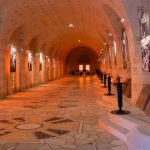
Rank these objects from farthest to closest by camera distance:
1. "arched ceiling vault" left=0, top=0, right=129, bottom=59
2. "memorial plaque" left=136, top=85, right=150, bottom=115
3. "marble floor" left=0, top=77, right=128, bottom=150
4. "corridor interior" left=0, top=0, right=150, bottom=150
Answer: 1. "arched ceiling vault" left=0, top=0, right=129, bottom=59
2. "memorial plaque" left=136, top=85, right=150, bottom=115
3. "corridor interior" left=0, top=0, right=150, bottom=150
4. "marble floor" left=0, top=77, right=128, bottom=150

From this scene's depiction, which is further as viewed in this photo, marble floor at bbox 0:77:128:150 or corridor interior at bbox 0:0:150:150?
corridor interior at bbox 0:0:150:150

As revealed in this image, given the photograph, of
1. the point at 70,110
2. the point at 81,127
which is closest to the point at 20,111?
the point at 70,110

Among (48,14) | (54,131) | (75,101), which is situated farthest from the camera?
(48,14)

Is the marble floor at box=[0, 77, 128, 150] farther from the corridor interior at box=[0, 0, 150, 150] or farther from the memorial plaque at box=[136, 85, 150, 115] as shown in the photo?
the memorial plaque at box=[136, 85, 150, 115]

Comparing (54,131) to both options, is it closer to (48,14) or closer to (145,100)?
(145,100)

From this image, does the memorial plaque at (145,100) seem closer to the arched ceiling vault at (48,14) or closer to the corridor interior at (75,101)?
the corridor interior at (75,101)

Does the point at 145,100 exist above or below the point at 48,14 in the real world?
below

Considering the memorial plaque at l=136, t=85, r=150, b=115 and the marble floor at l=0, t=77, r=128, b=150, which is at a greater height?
the memorial plaque at l=136, t=85, r=150, b=115

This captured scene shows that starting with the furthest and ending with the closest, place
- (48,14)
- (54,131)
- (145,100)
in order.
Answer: (48,14), (145,100), (54,131)

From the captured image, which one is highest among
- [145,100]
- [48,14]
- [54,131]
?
[48,14]

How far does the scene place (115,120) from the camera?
710cm

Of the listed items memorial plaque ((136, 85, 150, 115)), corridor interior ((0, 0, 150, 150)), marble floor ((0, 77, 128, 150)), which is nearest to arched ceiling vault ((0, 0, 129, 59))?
corridor interior ((0, 0, 150, 150))

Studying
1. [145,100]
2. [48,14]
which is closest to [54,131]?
[145,100]

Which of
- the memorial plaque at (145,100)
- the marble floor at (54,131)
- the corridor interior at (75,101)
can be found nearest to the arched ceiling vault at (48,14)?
the corridor interior at (75,101)
